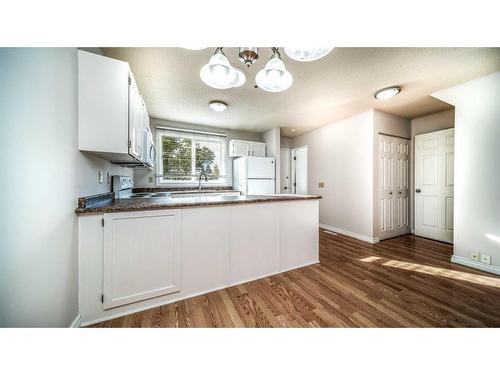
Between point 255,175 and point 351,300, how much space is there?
9.95ft

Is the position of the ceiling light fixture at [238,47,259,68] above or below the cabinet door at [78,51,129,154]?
above

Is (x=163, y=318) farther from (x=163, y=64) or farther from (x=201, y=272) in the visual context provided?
(x=163, y=64)

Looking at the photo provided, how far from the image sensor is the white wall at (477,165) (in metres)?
2.20

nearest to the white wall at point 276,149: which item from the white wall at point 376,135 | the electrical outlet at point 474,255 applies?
the white wall at point 376,135

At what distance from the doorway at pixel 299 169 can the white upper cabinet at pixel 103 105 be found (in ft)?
14.0

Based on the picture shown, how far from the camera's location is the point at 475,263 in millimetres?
2357

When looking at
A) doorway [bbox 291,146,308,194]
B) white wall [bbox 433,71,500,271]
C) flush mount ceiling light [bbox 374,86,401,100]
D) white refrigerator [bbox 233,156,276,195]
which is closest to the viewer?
white wall [bbox 433,71,500,271]

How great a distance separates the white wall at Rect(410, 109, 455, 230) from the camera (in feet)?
10.8

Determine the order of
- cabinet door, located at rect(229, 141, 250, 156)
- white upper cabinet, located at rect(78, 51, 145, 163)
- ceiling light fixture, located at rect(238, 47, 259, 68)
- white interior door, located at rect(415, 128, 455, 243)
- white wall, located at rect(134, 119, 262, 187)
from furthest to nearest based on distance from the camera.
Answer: cabinet door, located at rect(229, 141, 250, 156) → white wall, located at rect(134, 119, 262, 187) → white interior door, located at rect(415, 128, 455, 243) → white upper cabinet, located at rect(78, 51, 145, 163) → ceiling light fixture, located at rect(238, 47, 259, 68)

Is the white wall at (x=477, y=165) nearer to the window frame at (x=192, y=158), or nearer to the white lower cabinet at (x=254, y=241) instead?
the white lower cabinet at (x=254, y=241)

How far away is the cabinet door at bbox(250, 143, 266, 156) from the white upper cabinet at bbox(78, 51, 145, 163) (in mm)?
3214

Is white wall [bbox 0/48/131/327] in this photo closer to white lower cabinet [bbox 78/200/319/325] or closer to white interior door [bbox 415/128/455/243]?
white lower cabinet [bbox 78/200/319/325]

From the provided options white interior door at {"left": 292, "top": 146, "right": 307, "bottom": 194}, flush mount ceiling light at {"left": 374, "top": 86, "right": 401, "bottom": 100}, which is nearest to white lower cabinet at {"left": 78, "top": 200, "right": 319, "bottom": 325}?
flush mount ceiling light at {"left": 374, "top": 86, "right": 401, "bottom": 100}
